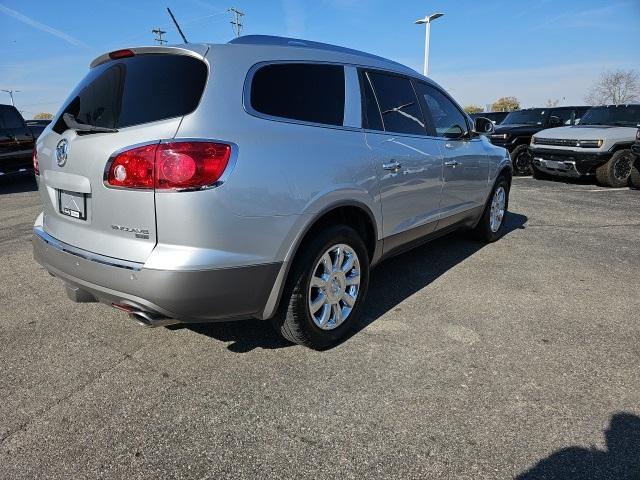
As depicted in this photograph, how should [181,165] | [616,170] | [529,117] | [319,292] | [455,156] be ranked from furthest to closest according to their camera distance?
1. [529,117]
2. [616,170]
3. [455,156]
4. [319,292]
5. [181,165]

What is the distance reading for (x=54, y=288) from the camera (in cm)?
393

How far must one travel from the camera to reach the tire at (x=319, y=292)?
2604 millimetres

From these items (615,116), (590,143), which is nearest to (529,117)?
(615,116)

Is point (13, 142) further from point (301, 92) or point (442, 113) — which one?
point (301, 92)

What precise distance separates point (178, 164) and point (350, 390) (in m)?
1.46

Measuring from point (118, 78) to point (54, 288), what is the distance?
2.24 meters

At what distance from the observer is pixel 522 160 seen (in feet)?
41.8

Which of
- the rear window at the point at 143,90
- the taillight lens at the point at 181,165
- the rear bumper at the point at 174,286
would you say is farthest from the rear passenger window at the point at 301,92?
the rear bumper at the point at 174,286

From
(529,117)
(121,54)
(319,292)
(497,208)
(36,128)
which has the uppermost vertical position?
(529,117)

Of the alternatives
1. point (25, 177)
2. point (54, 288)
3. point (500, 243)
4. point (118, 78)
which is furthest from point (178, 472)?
point (25, 177)

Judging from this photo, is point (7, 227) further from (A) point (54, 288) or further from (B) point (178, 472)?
(B) point (178, 472)

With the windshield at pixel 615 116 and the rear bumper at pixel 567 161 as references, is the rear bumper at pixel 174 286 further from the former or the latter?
the windshield at pixel 615 116

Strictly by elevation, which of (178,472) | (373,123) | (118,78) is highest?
(118,78)

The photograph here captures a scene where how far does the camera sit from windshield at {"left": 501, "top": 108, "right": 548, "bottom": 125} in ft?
44.1
